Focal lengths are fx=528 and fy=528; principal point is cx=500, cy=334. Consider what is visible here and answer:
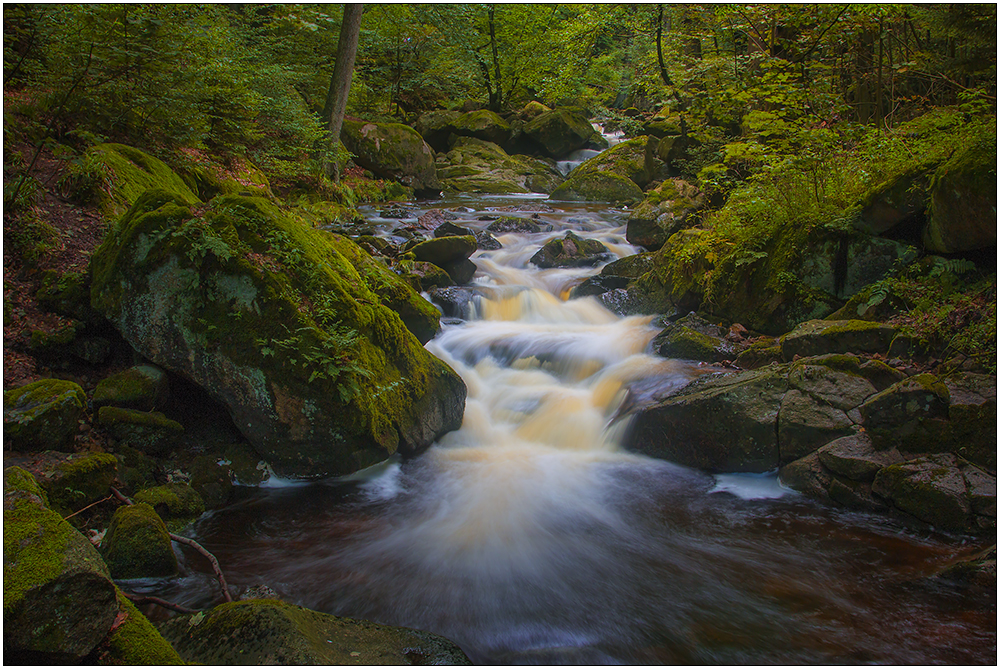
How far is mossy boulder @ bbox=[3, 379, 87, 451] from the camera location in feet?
12.5

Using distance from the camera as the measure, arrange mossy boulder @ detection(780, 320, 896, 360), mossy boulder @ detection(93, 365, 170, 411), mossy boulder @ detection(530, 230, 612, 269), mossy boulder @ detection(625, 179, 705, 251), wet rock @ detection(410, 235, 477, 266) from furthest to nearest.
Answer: mossy boulder @ detection(530, 230, 612, 269), mossy boulder @ detection(625, 179, 705, 251), wet rock @ detection(410, 235, 477, 266), mossy boulder @ detection(780, 320, 896, 360), mossy boulder @ detection(93, 365, 170, 411)

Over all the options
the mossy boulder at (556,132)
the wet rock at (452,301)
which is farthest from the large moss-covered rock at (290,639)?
the mossy boulder at (556,132)

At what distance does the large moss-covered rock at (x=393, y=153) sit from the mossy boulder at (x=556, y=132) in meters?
7.19

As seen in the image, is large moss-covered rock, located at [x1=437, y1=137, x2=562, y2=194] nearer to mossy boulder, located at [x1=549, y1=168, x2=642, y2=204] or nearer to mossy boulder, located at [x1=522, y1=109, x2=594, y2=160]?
mossy boulder, located at [x1=522, y1=109, x2=594, y2=160]

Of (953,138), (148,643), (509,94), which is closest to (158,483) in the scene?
(148,643)

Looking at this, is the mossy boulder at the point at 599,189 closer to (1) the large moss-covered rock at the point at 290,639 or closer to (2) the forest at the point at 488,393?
(2) the forest at the point at 488,393

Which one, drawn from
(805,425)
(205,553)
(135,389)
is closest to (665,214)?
(805,425)

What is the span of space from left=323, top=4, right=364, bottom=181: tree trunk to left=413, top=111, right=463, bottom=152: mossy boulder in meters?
10.1

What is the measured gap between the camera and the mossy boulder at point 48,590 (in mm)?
1938

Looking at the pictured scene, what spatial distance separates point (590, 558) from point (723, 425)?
204 cm

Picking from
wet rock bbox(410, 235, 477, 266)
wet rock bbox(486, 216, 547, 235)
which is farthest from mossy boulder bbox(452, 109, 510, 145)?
wet rock bbox(410, 235, 477, 266)

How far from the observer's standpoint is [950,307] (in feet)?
16.9

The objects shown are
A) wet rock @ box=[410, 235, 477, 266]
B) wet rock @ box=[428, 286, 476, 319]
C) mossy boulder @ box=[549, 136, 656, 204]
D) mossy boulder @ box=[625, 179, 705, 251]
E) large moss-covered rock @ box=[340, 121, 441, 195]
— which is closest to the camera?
wet rock @ box=[428, 286, 476, 319]

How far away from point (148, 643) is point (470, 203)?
15.7 m
